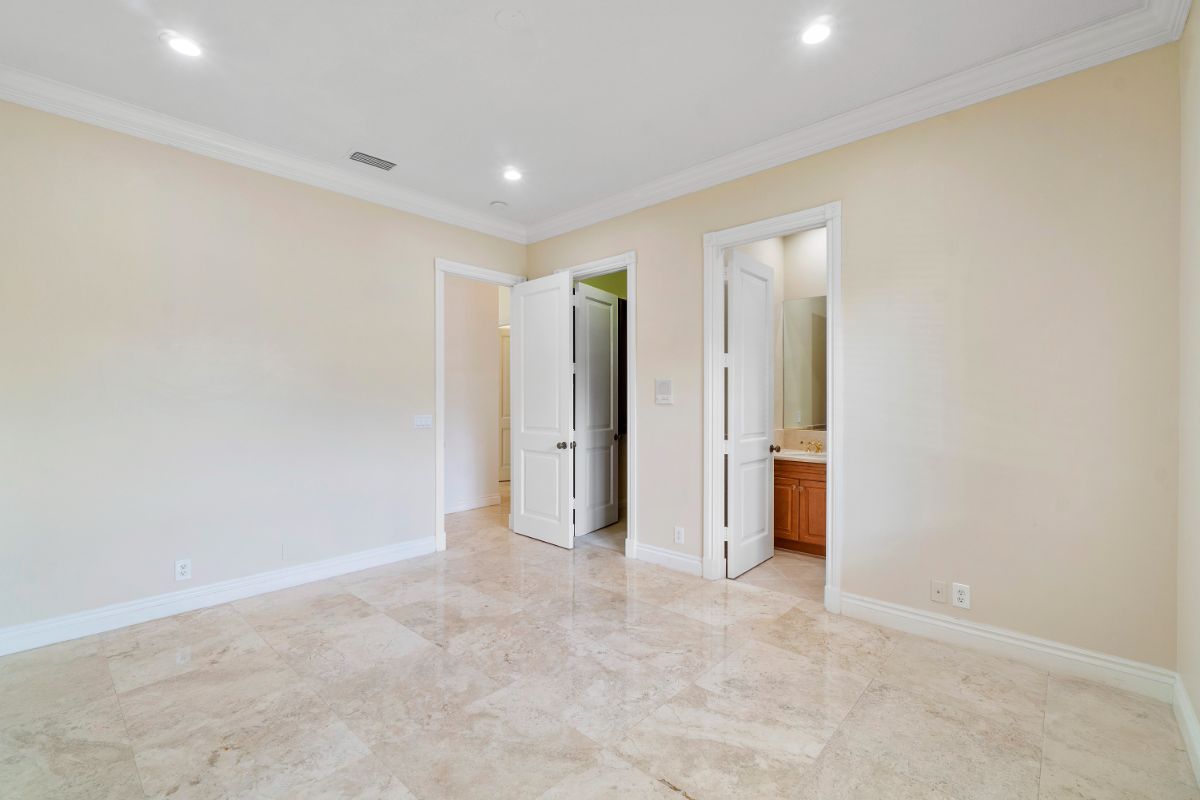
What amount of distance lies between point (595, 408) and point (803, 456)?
76.5 inches

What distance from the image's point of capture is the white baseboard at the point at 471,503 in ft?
19.4

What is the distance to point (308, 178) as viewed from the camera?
366 cm

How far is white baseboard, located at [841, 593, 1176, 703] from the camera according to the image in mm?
2229

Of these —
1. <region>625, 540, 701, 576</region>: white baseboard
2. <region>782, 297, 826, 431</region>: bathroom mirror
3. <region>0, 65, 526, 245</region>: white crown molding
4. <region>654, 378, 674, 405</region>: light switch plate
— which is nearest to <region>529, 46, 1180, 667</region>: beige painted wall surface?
<region>625, 540, 701, 576</region>: white baseboard

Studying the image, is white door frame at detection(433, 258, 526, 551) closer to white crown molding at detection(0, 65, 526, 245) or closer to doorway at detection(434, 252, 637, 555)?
doorway at detection(434, 252, 637, 555)

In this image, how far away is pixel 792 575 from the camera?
12.5ft

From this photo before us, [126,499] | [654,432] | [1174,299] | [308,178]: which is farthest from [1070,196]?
[126,499]

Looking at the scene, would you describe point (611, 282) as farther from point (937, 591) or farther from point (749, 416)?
point (937, 591)

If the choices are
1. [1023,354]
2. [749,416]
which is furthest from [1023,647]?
[749,416]

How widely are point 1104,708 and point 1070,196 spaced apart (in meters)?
2.25

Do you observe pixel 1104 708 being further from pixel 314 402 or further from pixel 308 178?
pixel 308 178

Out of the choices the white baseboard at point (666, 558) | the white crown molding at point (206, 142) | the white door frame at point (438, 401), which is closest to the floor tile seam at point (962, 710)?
the white baseboard at point (666, 558)

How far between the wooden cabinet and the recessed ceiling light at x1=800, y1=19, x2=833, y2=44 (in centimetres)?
294

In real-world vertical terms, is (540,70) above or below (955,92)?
above
